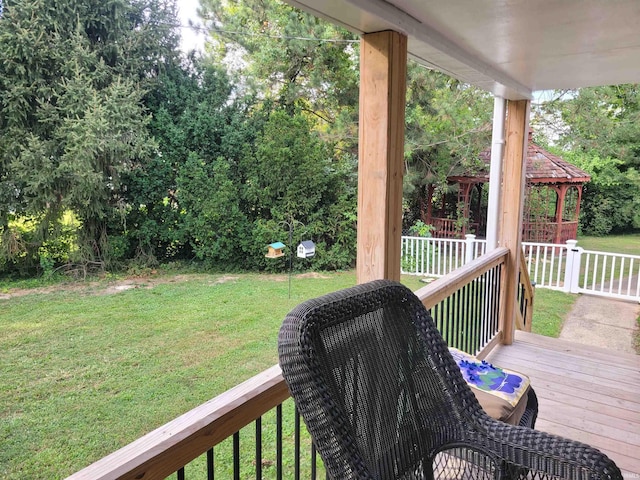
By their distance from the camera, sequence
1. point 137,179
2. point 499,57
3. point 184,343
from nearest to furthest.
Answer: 1. point 499,57
2. point 184,343
3. point 137,179

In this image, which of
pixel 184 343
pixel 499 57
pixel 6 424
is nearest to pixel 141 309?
pixel 184 343

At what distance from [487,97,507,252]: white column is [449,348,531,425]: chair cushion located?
1.75 m

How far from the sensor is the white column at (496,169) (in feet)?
10.6

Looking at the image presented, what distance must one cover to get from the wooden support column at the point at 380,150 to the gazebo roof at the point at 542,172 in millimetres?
8937

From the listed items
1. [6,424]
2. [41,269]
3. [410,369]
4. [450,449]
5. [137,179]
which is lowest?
[6,424]

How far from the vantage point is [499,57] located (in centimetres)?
229

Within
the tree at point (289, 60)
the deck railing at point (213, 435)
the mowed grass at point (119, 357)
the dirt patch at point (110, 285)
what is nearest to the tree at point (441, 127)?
the tree at point (289, 60)

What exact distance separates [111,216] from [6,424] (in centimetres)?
406

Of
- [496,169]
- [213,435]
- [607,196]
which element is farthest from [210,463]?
[607,196]

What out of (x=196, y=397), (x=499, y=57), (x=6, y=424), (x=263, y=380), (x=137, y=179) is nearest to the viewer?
(x=263, y=380)

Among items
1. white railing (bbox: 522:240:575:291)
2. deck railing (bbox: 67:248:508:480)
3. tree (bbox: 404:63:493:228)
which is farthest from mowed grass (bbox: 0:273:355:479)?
deck railing (bbox: 67:248:508:480)

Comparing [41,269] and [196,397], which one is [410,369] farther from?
[41,269]

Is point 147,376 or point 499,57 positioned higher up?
point 499,57

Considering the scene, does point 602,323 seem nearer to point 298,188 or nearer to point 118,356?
point 298,188
